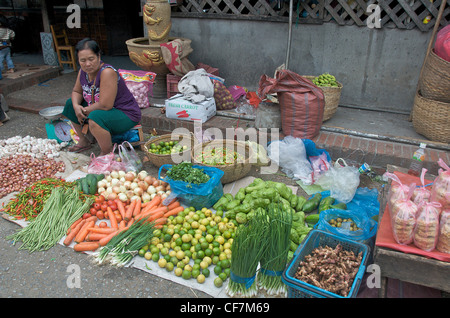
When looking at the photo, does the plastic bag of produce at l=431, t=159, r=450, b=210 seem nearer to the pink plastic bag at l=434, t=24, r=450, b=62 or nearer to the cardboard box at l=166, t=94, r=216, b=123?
the pink plastic bag at l=434, t=24, r=450, b=62

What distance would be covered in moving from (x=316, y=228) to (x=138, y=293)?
1559mm

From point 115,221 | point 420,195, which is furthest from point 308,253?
point 115,221

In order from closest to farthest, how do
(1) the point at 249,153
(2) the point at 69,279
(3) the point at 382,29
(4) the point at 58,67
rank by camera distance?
(2) the point at 69,279
(1) the point at 249,153
(3) the point at 382,29
(4) the point at 58,67

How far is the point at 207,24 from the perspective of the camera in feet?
18.4

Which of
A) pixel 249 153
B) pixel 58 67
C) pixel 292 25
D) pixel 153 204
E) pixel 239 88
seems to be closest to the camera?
pixel 153 204

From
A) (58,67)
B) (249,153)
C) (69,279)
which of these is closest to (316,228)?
(249,153)

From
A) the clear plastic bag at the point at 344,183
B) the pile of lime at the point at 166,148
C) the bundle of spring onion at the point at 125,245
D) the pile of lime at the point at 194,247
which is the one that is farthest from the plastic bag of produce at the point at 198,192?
the clear plastic bag at the point at 344,183

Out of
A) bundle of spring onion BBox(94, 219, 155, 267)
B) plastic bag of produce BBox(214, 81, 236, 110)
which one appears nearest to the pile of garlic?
bundle of spring onion BBox(94, 219, 155, 267)

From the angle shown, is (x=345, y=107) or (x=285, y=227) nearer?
(x=285, y=227)

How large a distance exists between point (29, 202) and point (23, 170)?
34.6 inches

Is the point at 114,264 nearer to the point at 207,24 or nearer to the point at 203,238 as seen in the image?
the point at 203,238

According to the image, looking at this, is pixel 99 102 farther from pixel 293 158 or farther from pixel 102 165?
pixel 293 158

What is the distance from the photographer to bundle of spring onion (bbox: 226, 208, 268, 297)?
7.43 ft

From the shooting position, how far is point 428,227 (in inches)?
78.7
